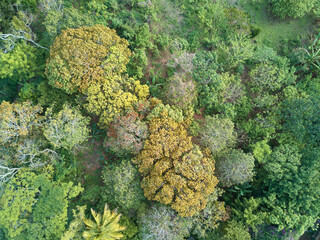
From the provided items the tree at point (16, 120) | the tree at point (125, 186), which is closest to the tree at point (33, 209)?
the tree at point (16, 120)

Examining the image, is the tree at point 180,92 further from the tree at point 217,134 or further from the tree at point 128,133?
the tree at point 128,133

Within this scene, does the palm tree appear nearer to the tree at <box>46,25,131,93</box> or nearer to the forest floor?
the tree at <box>46,25,131,93</box>

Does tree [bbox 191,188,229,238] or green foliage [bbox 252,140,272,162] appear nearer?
tree [bbox 191,188,229,238]

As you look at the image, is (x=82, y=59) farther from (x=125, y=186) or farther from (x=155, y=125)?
(x=125, y=186)

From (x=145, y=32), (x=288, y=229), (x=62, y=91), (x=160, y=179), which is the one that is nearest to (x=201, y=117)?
(x=160, y=179)

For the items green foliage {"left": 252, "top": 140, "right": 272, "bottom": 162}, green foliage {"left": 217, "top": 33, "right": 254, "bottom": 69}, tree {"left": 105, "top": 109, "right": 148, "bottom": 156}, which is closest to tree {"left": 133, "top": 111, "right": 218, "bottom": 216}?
tree {"left": 105, "top": 109, "right": 148, "bottom": 156}

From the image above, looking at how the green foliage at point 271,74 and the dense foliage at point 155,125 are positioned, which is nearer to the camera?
the dense foliage at point 155,125

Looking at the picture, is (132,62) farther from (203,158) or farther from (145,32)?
(203,158)
